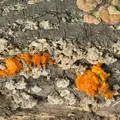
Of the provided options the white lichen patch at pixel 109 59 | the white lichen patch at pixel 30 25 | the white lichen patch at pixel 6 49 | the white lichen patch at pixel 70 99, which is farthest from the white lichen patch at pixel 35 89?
the white lichen patch at pixel 109 59

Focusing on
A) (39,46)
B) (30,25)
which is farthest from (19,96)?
(30,25)

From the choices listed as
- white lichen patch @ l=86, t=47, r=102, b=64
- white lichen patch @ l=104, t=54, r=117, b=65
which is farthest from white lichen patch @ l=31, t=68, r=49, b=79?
white lichen patch @ l=104, t=54, r=117, b=65

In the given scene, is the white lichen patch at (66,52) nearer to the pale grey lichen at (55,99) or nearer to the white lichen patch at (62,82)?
the white lichen patch at (62,82)

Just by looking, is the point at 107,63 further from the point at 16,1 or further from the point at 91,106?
the point at 16,1

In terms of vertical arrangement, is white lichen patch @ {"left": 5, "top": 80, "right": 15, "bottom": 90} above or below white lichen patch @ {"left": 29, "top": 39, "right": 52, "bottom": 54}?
below

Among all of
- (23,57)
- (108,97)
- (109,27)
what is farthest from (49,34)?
(108,97)

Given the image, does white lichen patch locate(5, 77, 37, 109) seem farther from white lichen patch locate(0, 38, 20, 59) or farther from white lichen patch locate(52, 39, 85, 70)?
white lichen patch locate(52, 39, 85, 70)

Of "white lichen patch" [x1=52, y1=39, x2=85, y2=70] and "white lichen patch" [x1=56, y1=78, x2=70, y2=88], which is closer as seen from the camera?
"white lichen patch" [x1=52, y1=39, x2=85, y2=70]

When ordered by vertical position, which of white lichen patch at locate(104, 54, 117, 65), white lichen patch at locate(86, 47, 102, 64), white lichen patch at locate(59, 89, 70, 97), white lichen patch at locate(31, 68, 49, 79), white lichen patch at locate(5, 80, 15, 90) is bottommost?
white lichen patch at locate(59, 89, 70, 97)
